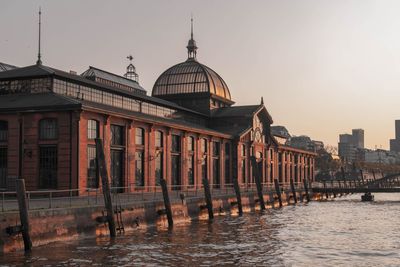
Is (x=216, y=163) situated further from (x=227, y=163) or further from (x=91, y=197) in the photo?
(x=91, y=197)

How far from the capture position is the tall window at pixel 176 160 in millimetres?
65562

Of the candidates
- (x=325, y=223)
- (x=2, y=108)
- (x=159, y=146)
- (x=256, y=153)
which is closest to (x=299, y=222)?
(x=325, y=223)

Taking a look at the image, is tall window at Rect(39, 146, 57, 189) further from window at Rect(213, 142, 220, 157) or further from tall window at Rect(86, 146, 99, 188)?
window at Rect(213, 142, 220, 157)

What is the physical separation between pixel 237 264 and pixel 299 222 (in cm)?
2313

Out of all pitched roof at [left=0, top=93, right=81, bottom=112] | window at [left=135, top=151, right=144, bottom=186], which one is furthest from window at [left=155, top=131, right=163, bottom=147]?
pitched roof at [left=0, top=93, right=81, bottom=112]

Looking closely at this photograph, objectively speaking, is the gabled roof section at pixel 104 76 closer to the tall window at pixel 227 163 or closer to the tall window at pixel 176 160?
the tall window at pixel 176 160

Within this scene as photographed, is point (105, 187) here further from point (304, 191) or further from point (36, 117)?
point (304, 191)

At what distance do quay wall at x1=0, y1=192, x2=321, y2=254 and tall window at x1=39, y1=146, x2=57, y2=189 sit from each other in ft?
33.9

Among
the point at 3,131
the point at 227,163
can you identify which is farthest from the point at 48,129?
the point at 227,163

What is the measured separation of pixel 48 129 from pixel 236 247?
74.1ft

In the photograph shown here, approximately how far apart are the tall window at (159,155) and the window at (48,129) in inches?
577

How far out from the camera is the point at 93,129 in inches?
1993

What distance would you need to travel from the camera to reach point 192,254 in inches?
1204

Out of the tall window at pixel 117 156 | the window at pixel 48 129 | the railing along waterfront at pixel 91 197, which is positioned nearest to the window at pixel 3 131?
the window at pixel 48 129
